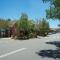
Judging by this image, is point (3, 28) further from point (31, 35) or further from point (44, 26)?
point (44, 26)

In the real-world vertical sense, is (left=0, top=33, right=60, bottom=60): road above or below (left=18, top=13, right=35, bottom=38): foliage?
below

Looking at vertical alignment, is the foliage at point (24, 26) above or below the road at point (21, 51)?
above

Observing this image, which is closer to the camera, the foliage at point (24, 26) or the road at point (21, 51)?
the road at point (21, 51)

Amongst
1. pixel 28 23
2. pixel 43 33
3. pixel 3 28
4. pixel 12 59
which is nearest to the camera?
pixel 12 59

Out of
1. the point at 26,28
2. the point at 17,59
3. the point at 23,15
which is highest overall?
the point at 23,15

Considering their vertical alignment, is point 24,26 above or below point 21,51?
above

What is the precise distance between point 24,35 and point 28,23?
11.7 ft

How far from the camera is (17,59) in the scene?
1499 centimetres

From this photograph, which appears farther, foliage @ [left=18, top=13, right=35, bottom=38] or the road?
foliage @ [left=18, top=13, right=35, bottom=38]

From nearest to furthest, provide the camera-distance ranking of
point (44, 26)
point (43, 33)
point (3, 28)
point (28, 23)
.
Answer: point (28, 23), point (3, 28), point (43, 33), point (44, 26)

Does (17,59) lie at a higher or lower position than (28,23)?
lower

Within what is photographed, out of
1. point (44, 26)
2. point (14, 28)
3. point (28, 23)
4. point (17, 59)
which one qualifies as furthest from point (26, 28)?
point (17, 59)

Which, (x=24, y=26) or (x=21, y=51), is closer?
(x=21, y=51)

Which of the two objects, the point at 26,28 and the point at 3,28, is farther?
the point at 3,28
